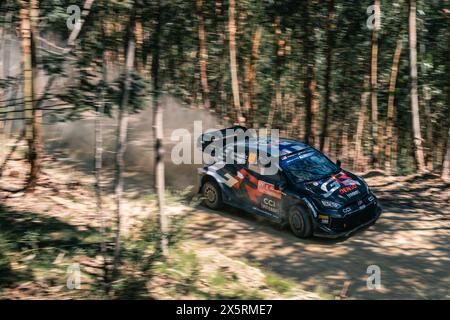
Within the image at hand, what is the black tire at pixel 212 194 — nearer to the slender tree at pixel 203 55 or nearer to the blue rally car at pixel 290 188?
the blue rally car at pixel 290 188

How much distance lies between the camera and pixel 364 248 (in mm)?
9312

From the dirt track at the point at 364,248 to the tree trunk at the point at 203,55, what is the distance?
6964mm

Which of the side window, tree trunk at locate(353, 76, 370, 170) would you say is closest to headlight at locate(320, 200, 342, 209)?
the side window

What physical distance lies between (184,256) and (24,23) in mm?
5124

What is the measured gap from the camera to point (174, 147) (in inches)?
667

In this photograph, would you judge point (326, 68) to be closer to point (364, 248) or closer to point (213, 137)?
point (213, 137)

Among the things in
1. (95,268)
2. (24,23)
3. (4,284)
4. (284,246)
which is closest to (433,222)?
(284,246)

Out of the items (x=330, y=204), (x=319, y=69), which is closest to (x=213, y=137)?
(x=330, y=204)

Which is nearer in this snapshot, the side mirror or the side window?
the side mirror

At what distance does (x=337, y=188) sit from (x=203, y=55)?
8.63m

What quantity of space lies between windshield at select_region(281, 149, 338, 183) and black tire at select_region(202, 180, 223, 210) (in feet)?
5.59

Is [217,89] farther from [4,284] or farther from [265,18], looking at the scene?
[4,284]

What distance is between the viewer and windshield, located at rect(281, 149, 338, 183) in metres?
9.95

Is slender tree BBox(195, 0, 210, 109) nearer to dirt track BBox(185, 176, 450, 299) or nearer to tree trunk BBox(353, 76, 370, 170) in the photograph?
tree trunk BBox(353, 76, 370, 170)
